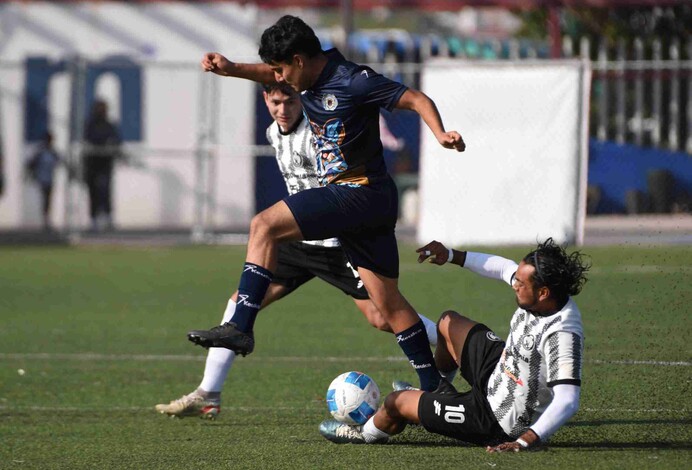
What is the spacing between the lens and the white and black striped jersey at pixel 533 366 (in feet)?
19.1

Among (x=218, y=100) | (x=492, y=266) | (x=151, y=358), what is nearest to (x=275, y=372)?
(x=151, y=358)

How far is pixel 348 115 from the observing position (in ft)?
22.0

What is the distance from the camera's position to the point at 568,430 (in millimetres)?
6754

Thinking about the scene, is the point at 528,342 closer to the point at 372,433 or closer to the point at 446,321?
the point at 446,321

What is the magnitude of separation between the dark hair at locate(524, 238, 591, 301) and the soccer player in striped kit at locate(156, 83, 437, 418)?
145 centimetres

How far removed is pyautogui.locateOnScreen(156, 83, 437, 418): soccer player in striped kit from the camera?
7.42m

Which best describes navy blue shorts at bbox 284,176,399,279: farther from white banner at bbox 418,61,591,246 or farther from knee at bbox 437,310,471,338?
white banner at bbox 418,61,591,246

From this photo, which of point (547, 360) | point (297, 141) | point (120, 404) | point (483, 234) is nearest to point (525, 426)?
point (547, 360)

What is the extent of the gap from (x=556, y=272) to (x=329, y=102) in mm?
1626

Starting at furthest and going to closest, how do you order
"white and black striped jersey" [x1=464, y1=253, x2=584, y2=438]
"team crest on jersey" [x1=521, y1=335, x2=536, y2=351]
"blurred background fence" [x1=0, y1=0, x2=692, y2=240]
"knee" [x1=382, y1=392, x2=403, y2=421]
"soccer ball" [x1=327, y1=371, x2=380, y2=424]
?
"blurred background fence" [x1=0, y1=0, x2=692, y2=240], "soccer ball" [x1=327, y1=371, x2=380, y2=424], "knee" [x1=382, y1=392, x2=403, y2=421], "team crest on jersey" [x1=521, y1=335, x2=536, y2=351], "white and black striped jersey" [x1=464, y1=253, x2=584, y2=438]

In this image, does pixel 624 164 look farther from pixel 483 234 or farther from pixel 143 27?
pixel 143 27

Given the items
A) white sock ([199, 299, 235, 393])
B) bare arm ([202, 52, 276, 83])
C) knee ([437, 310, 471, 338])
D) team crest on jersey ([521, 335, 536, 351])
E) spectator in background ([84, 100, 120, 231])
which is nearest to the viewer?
team crest on jersey ([521, 335, 536, 351])

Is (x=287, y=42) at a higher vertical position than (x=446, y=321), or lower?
higher

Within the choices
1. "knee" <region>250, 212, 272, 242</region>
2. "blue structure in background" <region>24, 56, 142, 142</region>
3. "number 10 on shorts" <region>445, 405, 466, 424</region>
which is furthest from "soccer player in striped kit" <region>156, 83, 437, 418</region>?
"blue structure in background" <region>24, 56, 142, 142</region>
